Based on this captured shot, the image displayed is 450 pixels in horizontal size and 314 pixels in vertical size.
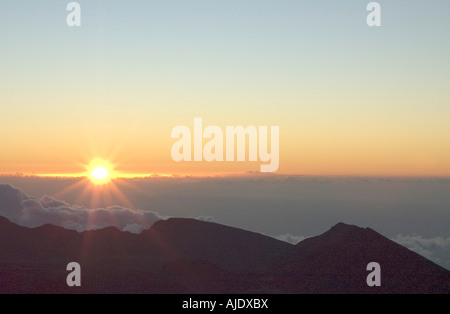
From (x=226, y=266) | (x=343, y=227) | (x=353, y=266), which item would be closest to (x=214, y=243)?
(x=226, y=266)

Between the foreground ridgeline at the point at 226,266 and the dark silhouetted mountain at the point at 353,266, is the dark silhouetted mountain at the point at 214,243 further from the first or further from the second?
the dark silhouetted mountain at the point at 353,266

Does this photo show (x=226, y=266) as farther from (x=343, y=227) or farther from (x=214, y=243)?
(x=343, y=227)

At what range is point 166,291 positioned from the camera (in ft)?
271

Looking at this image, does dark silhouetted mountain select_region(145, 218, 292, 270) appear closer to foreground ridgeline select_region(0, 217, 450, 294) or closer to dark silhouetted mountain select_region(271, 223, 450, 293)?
foreground ridgeline select_region(0, 217, 450, 294)

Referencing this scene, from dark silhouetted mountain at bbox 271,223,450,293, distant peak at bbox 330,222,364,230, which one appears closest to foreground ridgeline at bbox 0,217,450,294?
distant peak at bbox 330,222,364,230

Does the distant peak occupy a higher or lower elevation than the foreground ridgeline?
higher

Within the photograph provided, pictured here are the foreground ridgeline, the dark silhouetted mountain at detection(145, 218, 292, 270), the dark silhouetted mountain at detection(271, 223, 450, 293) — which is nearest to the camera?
the dark silhouetted mountain at detection(271, 223, 450, 293)

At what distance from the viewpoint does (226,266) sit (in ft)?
352

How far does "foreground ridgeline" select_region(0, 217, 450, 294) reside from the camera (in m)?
80.9

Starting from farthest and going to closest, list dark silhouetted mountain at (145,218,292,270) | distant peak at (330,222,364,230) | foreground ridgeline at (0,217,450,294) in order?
dark silhouetted mountain at (145,218,292,270) → distant peak at (330,222,364,230) → foreground ridgeline at (0,217,450,294)
